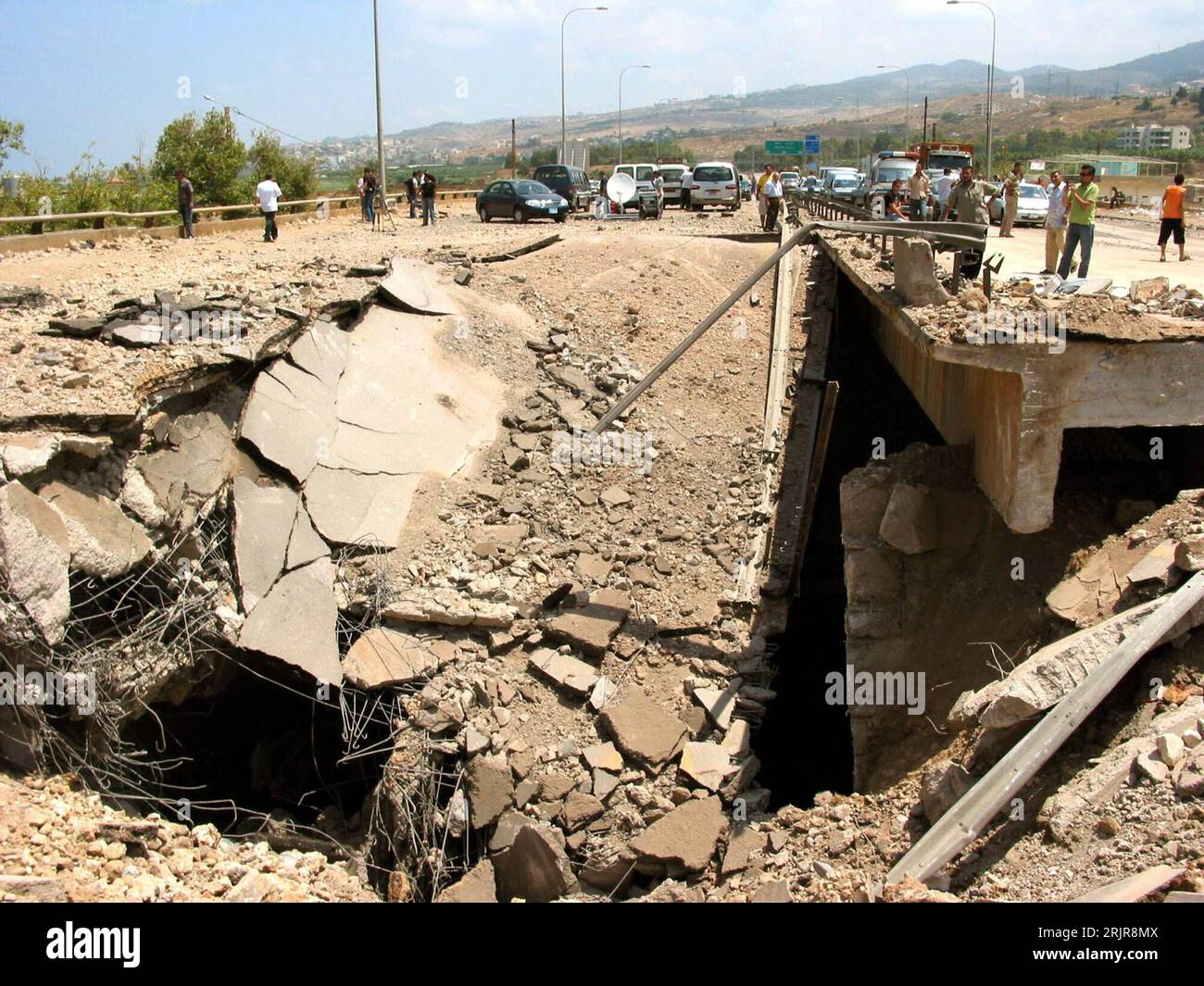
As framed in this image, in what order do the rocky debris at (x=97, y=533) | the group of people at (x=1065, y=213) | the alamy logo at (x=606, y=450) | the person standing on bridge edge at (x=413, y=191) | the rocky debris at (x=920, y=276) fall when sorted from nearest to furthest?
the rocky debris at (x=97, y=533)
the rocky debris at (x=920, y=276)
the group of people at (x=1065, y=213)
the alamy logo at (x=606, y=450)
the person standing on bridge edge at (x=413, y=191)

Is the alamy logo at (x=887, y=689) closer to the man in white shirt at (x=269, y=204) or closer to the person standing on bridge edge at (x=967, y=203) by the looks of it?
the person standing on bridge edge at (x=967, y=203)

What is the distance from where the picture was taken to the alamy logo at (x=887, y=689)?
27.2ft

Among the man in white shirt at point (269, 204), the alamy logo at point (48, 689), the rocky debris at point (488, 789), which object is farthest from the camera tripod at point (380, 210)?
the rocky debris at point (488, 789)

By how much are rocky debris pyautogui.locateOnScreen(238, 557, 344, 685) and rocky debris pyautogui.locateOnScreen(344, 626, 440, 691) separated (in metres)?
0.16

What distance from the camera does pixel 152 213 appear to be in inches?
826

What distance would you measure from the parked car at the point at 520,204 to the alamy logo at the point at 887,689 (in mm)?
21852

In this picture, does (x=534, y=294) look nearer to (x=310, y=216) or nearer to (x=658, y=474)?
(x=658, y=474)

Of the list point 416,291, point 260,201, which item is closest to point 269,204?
point 260,201

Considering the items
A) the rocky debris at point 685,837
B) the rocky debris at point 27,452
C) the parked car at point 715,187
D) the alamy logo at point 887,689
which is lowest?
the rocky debris at point 685,837

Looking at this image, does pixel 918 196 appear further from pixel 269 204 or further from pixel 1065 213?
pixel 269 204

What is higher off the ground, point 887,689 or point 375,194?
point 375,194

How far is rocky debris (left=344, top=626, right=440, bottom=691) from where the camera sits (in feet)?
30.0

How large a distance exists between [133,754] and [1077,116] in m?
164

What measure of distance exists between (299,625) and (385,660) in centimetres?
84
